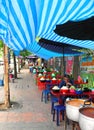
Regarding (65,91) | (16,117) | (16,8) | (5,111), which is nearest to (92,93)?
(65,91)

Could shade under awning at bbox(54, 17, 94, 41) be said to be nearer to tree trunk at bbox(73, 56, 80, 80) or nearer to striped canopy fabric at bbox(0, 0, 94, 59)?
striped canopy fabric at bbox(0, 0, 94, 59)

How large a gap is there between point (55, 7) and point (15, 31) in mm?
1300

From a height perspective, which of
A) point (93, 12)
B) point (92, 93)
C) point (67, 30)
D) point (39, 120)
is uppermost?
point (93, 12)

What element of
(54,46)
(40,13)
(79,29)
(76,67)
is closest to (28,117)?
(54,46)

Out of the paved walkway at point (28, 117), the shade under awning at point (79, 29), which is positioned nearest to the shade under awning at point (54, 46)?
the paved walkway at point (28, 117)

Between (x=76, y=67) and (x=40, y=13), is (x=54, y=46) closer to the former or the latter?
(x=76, y=67)

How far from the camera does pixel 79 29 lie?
395cm

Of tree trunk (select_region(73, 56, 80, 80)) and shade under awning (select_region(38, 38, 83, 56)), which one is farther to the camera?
tree trunk (select_region(73, 56, 80, 80))

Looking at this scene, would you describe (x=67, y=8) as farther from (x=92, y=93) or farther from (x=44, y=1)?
(x=92, y=93)

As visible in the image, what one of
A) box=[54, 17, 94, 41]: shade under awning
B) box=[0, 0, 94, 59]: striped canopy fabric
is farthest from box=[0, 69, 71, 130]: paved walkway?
box=[54, 17, 94, 41]: shade under awning

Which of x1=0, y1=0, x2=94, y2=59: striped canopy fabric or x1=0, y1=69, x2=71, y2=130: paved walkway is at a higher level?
x1=0, y1=0, x2=94, y2=59: striped canopy fabric

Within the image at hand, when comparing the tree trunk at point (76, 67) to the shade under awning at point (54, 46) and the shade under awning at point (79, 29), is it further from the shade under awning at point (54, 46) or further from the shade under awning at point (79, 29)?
the shade under awning at point (79, 29)

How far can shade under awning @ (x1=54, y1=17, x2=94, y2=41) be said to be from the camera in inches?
150

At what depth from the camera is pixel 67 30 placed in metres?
4.17
